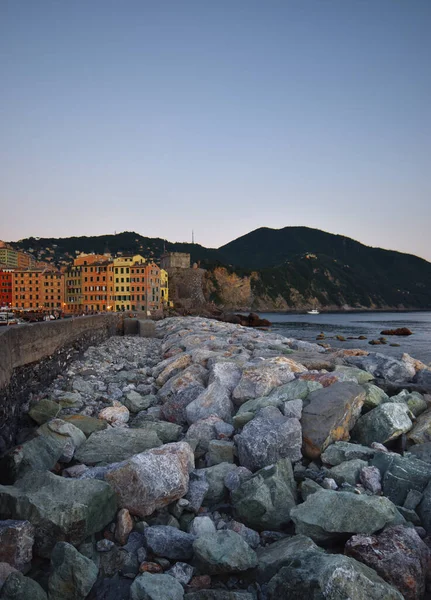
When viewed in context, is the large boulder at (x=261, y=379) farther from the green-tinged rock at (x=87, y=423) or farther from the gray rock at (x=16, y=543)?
the gray rock at (x=16, y=543)

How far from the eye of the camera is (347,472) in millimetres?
4156

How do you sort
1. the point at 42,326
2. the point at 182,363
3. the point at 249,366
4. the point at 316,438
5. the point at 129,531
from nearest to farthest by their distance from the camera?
the point at 129,531, the point at 316,438, the point at 249,366, the point at 42,326, the point at 182,363

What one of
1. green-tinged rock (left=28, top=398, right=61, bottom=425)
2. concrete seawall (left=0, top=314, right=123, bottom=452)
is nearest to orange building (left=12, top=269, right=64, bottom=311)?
concrete seawall (left=0, top=314, right=123, bottom=452)

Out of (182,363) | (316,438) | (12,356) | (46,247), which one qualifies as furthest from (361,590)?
(46,247)

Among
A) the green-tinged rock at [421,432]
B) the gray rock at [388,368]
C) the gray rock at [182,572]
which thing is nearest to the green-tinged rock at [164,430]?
the gray rock at [182,572]

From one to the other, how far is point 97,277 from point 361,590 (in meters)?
71.3

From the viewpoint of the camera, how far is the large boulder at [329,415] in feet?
15.3

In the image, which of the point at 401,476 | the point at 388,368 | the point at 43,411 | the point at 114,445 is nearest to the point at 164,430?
the point at 114,445

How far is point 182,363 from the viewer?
9125mm

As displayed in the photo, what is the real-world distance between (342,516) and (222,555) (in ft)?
3.55

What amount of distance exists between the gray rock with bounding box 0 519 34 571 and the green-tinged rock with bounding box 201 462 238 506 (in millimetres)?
1675

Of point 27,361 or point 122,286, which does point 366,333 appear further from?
point 27,361

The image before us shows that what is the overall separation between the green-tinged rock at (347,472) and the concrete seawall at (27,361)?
3964 millimetres

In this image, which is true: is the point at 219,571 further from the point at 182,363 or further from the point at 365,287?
the point at 365,287
